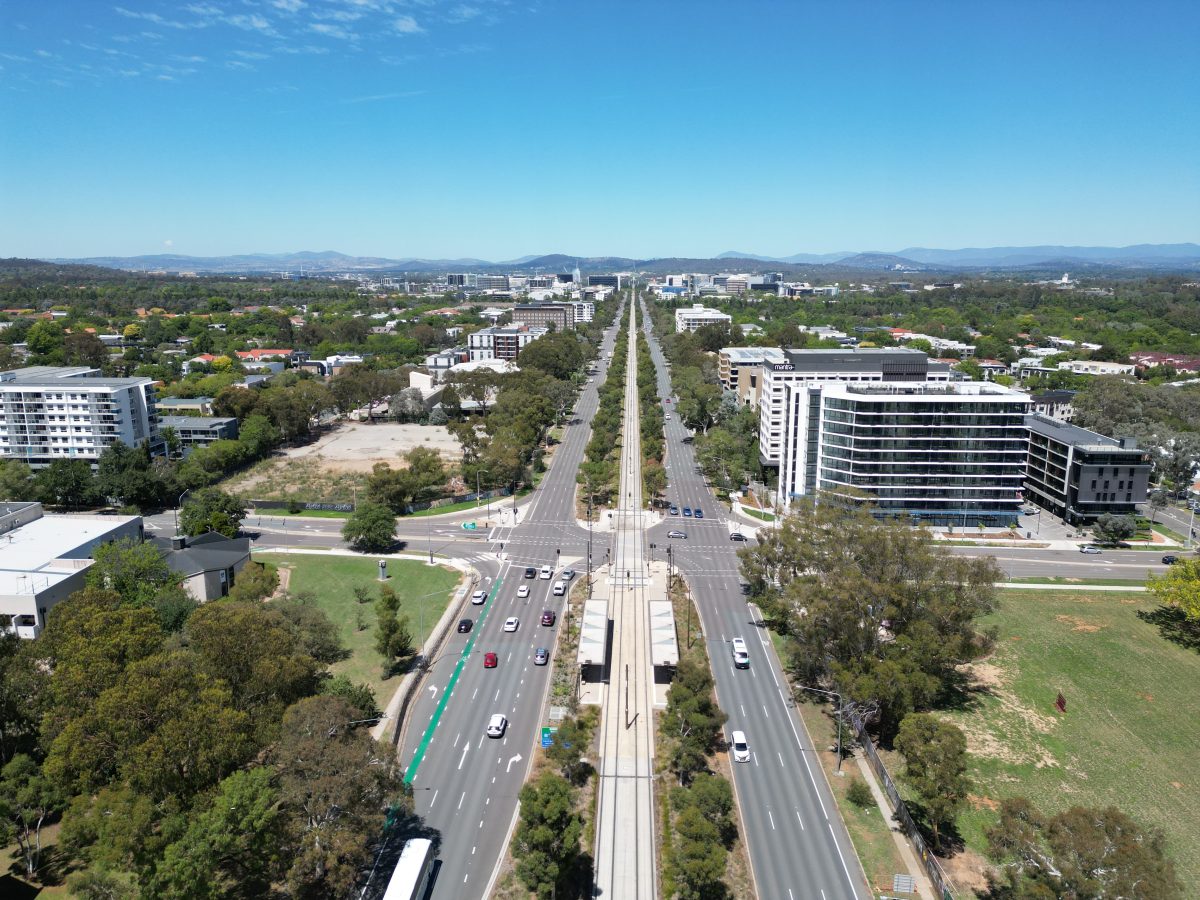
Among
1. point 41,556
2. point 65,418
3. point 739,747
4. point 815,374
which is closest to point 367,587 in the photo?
point 41,556

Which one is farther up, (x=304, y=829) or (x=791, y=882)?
(x=304, y=829)

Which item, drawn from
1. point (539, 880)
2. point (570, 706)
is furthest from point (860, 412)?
point (539, 880)

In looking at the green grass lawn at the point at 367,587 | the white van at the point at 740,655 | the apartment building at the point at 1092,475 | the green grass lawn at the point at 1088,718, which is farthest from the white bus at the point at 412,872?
the apartment building at the point at 1092,475

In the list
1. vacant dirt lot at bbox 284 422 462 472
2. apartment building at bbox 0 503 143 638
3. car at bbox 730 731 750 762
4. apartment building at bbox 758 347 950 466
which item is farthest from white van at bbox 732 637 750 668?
vacant dirt lot at bbox 284 422 462 472

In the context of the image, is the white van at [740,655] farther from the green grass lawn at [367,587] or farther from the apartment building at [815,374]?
the apartment building at [815,374]

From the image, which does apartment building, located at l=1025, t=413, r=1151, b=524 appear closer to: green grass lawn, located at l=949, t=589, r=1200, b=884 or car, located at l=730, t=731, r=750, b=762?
green grass lawn, located at l=949, t=589, r=1200, b=884

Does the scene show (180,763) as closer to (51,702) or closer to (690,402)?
(51,702)

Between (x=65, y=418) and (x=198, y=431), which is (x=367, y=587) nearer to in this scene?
(x=198, y=431)
